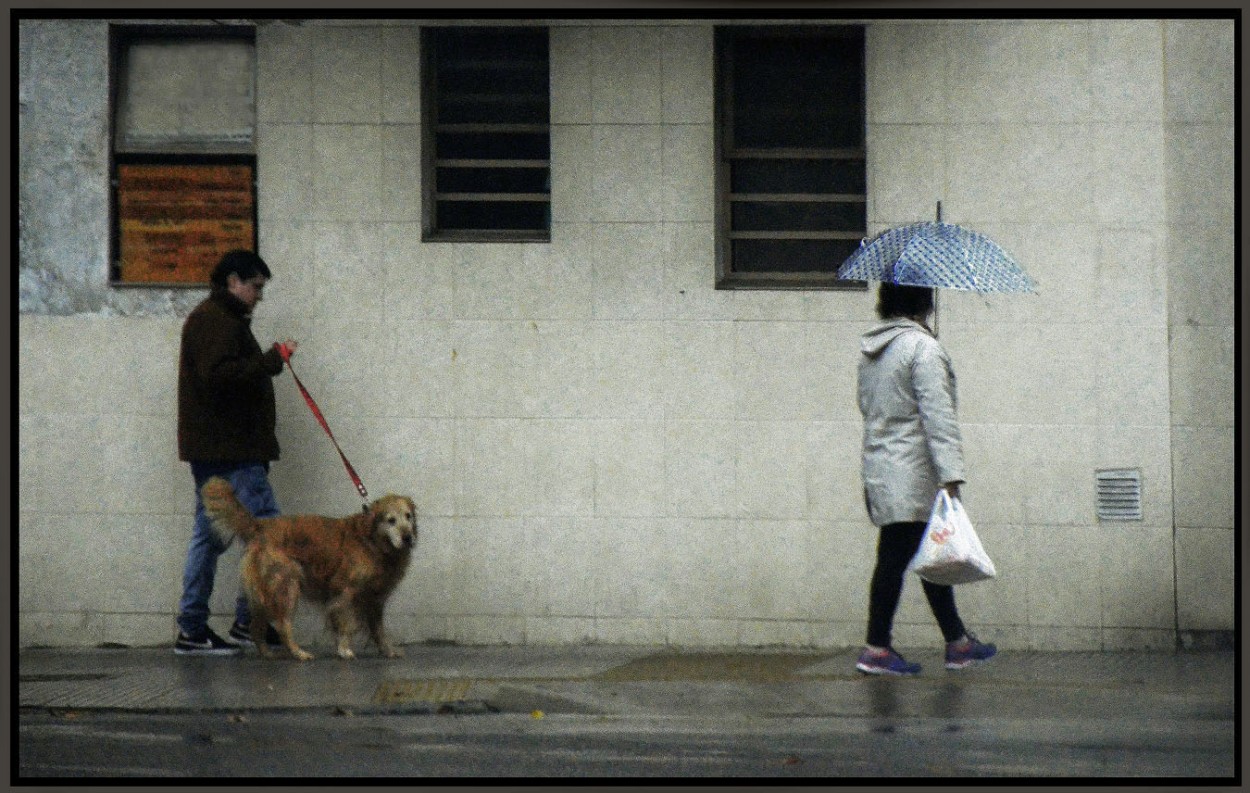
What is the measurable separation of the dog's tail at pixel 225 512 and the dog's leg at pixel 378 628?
0.73m

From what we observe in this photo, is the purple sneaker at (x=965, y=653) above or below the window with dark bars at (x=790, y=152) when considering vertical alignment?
below

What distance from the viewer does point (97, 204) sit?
1118cm

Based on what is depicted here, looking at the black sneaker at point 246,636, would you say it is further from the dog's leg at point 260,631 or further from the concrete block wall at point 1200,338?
the concrete block wall at point 1200,338

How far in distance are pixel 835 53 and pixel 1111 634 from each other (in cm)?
363

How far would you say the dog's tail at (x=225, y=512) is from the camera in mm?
10133

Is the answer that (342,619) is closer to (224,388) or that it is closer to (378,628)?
(378,628)

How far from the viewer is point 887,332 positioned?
9.45 metres

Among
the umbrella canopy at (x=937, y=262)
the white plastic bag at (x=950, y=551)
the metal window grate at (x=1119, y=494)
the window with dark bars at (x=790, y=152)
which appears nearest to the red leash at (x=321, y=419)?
the window with dark bars at (x=790, y=152)

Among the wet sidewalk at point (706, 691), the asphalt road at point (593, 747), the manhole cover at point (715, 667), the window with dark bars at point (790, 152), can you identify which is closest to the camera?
the asphalt road at point (593, 747)

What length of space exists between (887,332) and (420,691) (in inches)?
112

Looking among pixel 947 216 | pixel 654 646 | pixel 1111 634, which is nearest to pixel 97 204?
pixel 654 646

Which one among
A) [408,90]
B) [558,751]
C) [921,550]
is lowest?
[558,751]

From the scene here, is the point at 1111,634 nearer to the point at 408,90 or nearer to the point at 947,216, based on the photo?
the point at 947,216

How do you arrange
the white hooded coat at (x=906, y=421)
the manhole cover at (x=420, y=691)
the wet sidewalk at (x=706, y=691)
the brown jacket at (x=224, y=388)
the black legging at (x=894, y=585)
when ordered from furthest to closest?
1. the brown jacket at (x=224, y=388)
2. the black legging at (x=894, y=585)
3. the white hooded coat at (x=906, y=421)
4. the manhole cover at (x=420, y=691)
5. the wet sidewalk at (x=706, y=691)
